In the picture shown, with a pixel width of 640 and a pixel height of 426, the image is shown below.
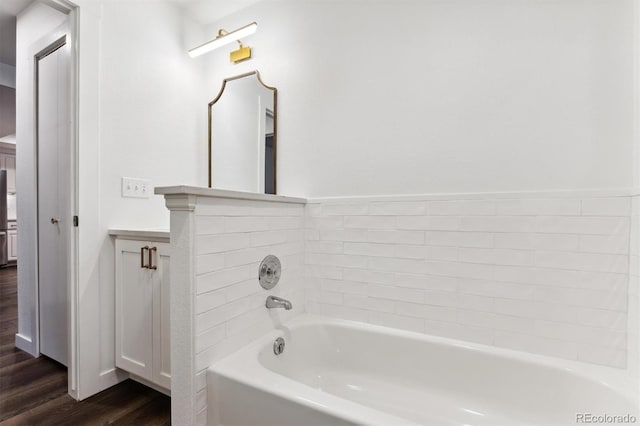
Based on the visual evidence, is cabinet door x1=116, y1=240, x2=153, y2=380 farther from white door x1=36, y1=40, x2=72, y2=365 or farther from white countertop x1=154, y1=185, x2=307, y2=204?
white countertop x1=154, y1=185, x2=307, y2=204

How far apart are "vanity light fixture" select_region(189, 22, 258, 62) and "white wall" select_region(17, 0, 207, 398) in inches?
10.8

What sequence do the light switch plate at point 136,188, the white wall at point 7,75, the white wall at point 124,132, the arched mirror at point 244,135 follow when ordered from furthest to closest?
the white wall at point 7,75
the arched mirror at point 244,135
the light switch plate at point 136,188
the white wall at point 124,132

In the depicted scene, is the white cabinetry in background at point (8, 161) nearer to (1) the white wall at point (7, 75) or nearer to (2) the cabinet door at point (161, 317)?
(1) the white wall at point (7, 75)

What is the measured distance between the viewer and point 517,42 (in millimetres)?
1312

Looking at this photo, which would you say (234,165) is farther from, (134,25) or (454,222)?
(454,222)

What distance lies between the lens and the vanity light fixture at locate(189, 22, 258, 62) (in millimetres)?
1810

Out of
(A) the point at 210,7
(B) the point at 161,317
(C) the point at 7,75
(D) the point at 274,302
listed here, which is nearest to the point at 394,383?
(D) the point at 274,302

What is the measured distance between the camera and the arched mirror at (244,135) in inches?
77.2

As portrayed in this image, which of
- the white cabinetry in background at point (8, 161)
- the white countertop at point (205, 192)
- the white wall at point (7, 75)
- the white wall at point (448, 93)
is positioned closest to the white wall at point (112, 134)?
the white wall at point (448, 93)

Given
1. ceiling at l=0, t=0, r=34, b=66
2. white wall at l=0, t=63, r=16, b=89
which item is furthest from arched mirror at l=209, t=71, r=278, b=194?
white wall at l=0, t=63, r=16, b=89

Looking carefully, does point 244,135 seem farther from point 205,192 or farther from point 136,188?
point 205,192

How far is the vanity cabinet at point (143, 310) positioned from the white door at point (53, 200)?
445mm

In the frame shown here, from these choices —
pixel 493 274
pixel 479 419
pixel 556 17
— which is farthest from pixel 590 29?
pixel 479 419

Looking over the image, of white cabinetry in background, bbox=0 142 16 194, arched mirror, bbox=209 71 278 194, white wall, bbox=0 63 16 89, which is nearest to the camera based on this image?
arched mirror, bbox=209 71 278 194
